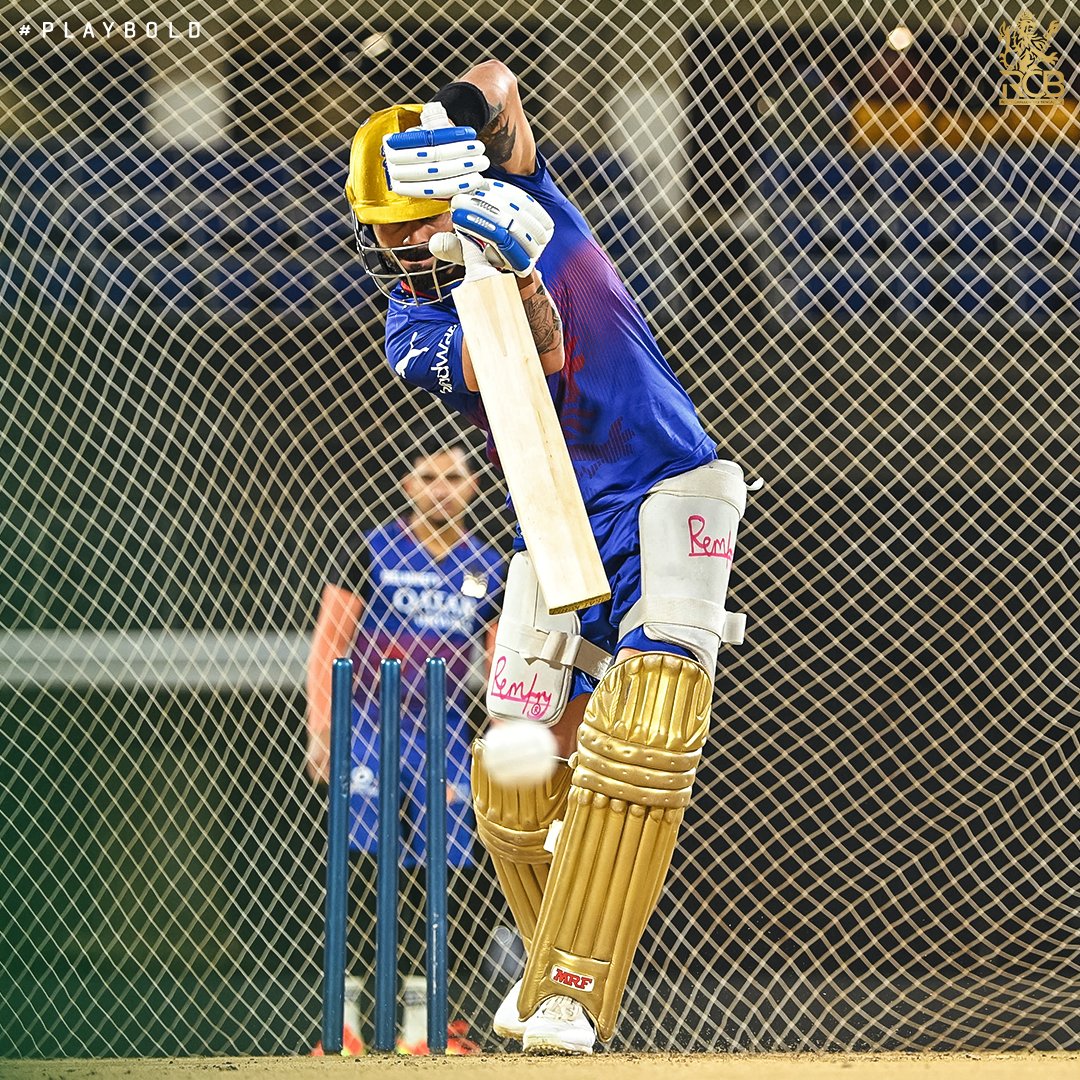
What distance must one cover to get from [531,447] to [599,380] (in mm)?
189

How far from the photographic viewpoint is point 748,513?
3.42m

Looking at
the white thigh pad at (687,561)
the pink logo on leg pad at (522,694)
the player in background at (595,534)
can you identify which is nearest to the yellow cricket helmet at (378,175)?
the player in background at (595,534)

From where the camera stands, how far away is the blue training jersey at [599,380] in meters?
2.06

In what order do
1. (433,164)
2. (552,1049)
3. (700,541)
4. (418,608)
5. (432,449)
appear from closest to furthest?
(433,164) < (552,1049) < (700,541) < (418,608) < (432,449)

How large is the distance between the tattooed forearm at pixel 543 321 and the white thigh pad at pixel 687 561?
27cm

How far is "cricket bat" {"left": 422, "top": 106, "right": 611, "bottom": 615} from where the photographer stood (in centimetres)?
192

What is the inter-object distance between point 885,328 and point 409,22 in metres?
1.48

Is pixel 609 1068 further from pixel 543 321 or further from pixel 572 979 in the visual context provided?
pixel 543 321

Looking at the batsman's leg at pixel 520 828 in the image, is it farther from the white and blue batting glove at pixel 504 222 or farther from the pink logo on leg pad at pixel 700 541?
the white and blue batting glove at pixel 504 222

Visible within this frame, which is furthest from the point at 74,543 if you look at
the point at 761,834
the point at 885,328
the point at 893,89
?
the point at 893,89

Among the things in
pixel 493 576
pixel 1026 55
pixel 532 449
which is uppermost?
pixel 1026 55

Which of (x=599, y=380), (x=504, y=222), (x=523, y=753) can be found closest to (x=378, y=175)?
(x=504, y=222)

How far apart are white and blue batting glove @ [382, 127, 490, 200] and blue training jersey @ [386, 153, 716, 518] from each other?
237 millimetres

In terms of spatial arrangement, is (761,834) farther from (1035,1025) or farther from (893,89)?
(893,89)
